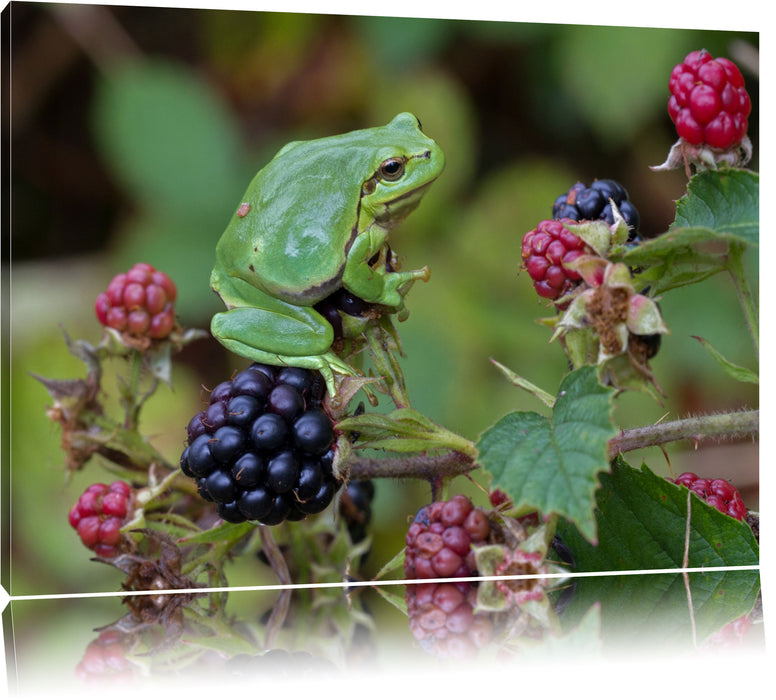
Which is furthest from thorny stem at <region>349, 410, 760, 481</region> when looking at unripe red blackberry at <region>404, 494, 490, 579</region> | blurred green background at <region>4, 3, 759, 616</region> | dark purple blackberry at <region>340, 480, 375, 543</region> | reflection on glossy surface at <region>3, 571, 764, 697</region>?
blurred green background at <region>4, 3, 759, 616</region>

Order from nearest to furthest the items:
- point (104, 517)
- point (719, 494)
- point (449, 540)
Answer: point (449, 540) < point (719, 494) < point (104, 517)

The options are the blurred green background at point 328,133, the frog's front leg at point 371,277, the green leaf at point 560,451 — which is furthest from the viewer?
the blurred green background at point 328,133

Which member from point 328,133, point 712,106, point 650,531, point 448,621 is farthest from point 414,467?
point 328,133

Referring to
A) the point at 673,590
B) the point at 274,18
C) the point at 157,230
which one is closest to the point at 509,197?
the point at 274,18

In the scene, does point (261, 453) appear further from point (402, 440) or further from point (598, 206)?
point (598, 206)

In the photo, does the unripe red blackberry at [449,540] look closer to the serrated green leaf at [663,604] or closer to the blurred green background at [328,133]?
the serrated green leaf at [663,604]

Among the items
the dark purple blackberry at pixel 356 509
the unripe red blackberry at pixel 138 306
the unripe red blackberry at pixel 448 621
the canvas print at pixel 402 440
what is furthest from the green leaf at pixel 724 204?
the unripe red blackberry at pixel 138 306

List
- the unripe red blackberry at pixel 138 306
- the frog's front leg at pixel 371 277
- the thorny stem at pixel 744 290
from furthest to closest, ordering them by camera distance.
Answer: the unripe red blackberry at pixel 138 306, the frog's front leg at pixel 371 277, the thorny stem at pixel 744 290
